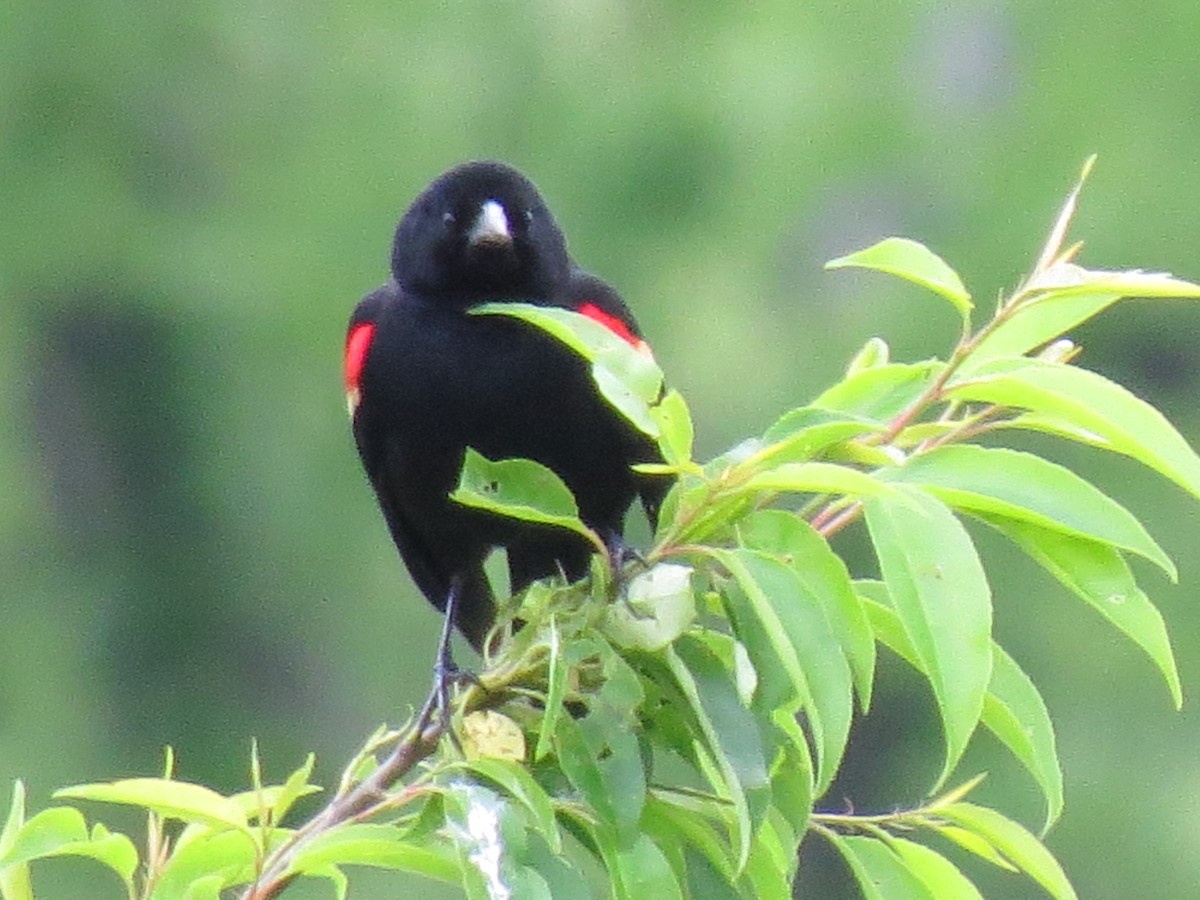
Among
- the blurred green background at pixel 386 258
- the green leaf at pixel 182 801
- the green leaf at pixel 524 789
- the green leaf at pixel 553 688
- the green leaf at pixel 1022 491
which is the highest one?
the green leaf at pixel 1022 491

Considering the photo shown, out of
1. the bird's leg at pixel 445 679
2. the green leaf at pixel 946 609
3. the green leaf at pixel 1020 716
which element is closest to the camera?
the green leaf at pixel 946 609

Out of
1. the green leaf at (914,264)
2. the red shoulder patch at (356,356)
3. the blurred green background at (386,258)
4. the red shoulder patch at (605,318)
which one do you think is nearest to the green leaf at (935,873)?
the green leaf at (914,264)

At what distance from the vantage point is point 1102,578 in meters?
1.05

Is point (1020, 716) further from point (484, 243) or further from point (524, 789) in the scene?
point (484, 243)

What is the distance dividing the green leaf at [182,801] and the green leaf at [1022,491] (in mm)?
394

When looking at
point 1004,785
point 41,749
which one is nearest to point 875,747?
point 1004,785

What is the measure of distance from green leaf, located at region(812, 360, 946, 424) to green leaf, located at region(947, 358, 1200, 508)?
0.15 feet

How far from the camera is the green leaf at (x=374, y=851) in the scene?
43.2 inches

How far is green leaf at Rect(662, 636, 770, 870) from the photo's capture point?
3.40 feet

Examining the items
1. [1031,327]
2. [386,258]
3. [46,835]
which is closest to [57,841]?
[46,835]

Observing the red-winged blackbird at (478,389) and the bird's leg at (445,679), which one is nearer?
the bird's leg at (445,679)

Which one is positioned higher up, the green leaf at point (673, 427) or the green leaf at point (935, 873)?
the green leaf at point (673, 427)

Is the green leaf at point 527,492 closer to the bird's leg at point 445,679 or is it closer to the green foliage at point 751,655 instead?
the green foliage at point 751,655

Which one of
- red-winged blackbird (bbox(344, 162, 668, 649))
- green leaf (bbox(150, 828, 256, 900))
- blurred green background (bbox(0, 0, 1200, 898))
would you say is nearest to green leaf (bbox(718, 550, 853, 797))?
green leaf (bbox(150, 828, 256, 900))
